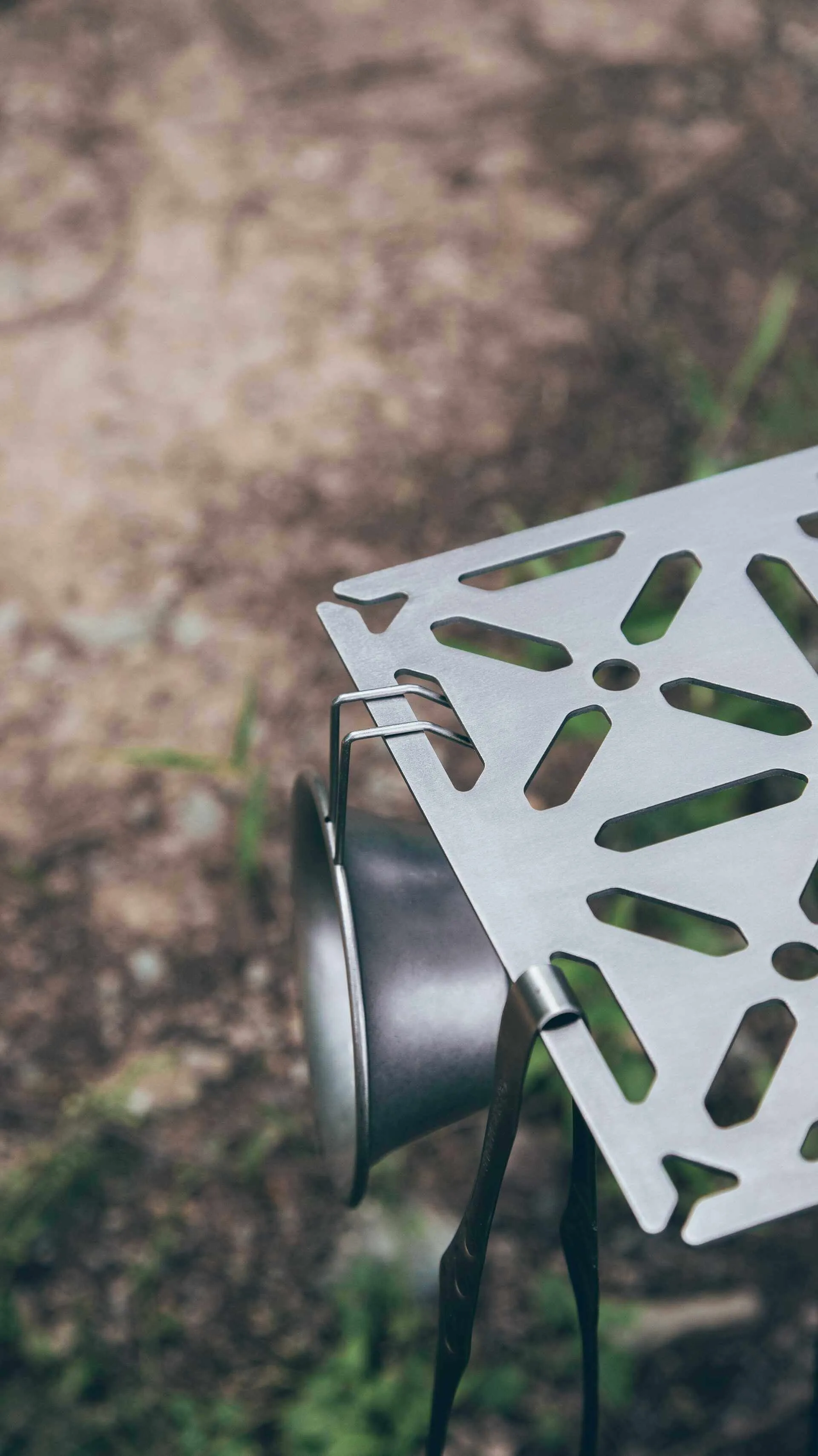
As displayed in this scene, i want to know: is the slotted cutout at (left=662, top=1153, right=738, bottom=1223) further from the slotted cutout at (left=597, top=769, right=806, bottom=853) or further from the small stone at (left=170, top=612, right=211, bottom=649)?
the small stone at (left=170, top=612, right=211, bottom=649)

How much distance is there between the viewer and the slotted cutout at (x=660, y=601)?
152 cm

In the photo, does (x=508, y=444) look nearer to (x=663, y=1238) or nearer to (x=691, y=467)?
(x=691, y=467)

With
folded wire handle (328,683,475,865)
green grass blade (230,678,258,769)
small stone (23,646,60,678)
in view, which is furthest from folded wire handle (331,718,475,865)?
small stone (23,646,60,678)

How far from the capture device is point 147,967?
155 centimetres

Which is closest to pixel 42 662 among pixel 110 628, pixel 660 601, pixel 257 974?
pixel 110 628

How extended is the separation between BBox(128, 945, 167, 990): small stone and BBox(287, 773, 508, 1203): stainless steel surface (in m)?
0.67

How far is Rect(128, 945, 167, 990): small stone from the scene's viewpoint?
1.54m

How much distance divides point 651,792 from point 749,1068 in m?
0.89

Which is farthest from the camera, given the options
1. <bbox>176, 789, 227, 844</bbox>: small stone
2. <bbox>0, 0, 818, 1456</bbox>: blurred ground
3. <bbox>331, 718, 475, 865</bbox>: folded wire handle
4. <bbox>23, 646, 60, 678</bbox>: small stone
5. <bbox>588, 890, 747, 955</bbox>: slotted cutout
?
<bbox>23, 646, 60, 678</bbox>: small stone

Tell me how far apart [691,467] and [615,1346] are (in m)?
Answer: 1.26

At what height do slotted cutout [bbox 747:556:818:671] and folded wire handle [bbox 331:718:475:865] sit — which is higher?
folded wire handle [bbox 331:718:475:865]

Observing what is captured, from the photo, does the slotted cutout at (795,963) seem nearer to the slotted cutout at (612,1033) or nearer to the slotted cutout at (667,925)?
the slotted cutout at (667,925)

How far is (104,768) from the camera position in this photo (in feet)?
5.59

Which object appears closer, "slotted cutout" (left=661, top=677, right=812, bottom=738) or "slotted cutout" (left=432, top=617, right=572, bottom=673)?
"slotted cutout" (left=661, top=677, right=812, bottom=738)
